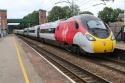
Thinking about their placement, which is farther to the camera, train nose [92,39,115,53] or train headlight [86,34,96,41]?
train headlight [86,34,96,41]

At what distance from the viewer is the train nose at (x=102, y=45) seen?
66.7 ft

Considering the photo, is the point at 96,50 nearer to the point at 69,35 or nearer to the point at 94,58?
the point at 94,58

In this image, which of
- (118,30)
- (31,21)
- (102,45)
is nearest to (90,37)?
(102,45)

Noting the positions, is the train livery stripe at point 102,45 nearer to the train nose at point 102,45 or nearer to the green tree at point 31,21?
the train nose at point 102,45

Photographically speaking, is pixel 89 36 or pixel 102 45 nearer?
pixel 102 45

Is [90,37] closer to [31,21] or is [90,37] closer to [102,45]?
[102,45]

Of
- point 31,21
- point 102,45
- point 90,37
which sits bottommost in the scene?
point 102,45

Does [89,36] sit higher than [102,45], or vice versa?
[89,36]

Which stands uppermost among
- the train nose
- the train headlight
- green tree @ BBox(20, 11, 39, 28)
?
Result: green tree @ BBox(20, 11, 39, 28)

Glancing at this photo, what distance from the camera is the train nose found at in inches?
800

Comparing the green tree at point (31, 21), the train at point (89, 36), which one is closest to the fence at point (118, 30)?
the train at point (89, 36)

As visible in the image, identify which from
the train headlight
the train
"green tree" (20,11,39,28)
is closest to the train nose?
the train

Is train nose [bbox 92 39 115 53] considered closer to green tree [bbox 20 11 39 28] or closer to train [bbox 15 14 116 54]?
train [bbox 15 14 116 54]

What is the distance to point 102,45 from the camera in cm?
2042
